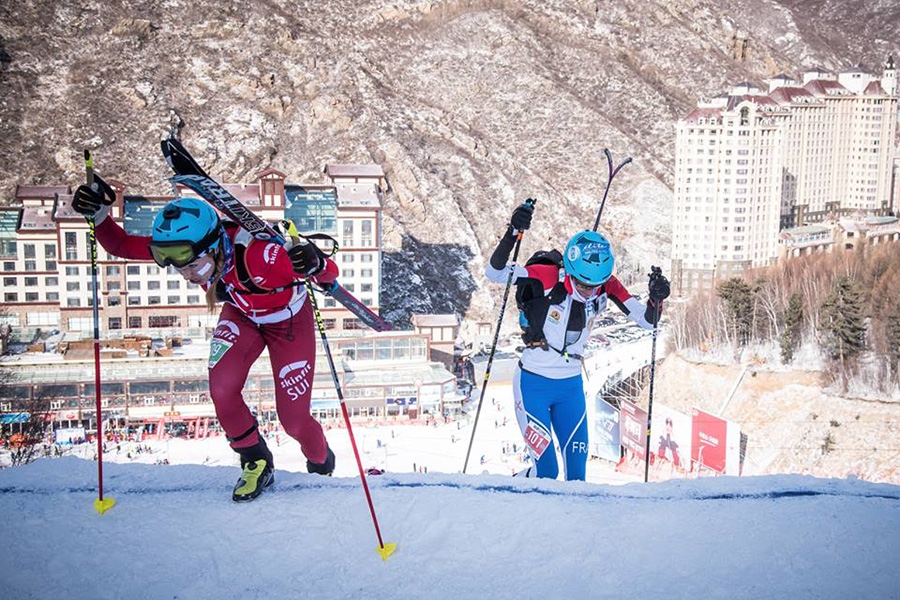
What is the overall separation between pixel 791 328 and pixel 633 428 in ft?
47.0

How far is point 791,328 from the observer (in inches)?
1655

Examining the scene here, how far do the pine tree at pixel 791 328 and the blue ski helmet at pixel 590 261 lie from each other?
36.8 meters

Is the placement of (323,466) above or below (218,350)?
below

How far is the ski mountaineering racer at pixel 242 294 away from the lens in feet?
19.9

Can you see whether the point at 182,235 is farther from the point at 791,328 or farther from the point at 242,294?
the point at 791,328

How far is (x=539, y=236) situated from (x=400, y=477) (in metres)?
62.6

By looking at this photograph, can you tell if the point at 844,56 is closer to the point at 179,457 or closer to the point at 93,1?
the point at 93,1

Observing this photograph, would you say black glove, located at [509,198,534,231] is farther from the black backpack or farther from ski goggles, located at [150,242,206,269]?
ski goggles, located at [150,242,206,269]

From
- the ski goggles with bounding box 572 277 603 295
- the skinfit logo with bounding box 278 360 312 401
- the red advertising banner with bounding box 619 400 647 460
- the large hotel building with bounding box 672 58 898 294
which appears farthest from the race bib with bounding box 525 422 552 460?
the large hotel building with bounding box 672 58 898 294

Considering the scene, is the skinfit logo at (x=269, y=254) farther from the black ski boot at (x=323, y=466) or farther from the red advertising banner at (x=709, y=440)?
the red advertising banner at (x=709, y=440)

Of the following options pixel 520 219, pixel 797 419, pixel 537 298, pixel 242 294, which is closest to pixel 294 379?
pixel 242 294

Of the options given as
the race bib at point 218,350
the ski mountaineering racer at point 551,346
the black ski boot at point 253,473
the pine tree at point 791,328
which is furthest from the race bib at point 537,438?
the pine tree at point 791,328

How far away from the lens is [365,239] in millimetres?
47969

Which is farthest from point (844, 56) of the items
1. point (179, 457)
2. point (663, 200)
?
point (179, 457)
